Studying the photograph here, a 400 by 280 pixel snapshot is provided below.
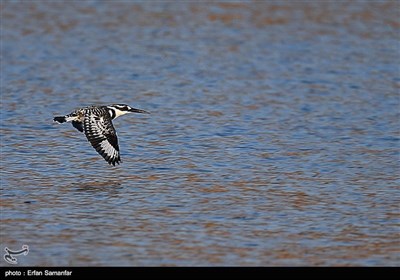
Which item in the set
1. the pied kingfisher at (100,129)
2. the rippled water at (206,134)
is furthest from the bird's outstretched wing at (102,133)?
the rippled water at (206,134)

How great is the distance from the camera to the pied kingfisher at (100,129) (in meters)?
10.4

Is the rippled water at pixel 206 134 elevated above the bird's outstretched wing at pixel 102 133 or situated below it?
below

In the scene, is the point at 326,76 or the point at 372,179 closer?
the point at 372,179

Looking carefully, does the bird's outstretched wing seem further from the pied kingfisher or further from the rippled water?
the rippled water

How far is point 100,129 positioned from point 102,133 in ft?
0.21

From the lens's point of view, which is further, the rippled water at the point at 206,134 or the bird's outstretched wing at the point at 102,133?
the bird's outstretched wing at the point at 102,133

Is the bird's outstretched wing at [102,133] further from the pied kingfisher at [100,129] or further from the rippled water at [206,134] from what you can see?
the rippled water at [206,134]

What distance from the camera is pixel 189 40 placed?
60.3ft

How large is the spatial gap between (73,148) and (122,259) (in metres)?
4.03

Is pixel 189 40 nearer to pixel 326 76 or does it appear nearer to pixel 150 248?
pixel 326 76

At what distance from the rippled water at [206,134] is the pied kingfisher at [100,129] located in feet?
0.83

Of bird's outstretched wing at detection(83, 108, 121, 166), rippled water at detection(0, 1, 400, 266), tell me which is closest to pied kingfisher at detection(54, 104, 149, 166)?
bird's outstretched wing at detection(83, 108, 121, 166)

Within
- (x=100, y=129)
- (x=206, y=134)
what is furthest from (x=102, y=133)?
(x=206, y=134)

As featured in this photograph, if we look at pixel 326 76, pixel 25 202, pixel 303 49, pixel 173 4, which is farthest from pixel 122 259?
pixel 173 4
